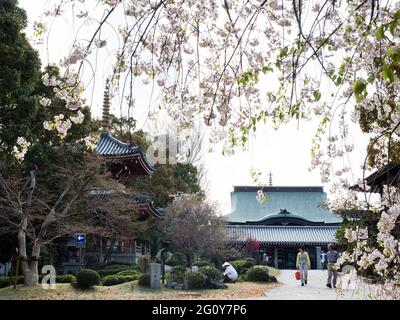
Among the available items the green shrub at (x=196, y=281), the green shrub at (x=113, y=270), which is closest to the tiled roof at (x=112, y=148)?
the green shrub at (x=113, y=270)

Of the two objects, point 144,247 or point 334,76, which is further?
point 144,247

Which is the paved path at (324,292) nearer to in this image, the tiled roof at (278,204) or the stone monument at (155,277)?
the stone monument at (155,277)

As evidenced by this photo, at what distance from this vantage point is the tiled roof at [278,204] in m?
42.4

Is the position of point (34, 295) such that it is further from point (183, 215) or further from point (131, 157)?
point (183, 215)

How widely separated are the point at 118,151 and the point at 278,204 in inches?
1028

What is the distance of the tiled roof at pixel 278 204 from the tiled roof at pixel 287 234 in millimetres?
3582

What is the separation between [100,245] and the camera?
71.0 feet

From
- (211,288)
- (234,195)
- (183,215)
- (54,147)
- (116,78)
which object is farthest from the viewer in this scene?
(234,195)

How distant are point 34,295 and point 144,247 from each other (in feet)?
43.1

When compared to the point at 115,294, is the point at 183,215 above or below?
above

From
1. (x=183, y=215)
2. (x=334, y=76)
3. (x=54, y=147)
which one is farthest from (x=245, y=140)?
(x=183, y=215)

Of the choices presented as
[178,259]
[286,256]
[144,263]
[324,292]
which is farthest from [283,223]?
[324,292]

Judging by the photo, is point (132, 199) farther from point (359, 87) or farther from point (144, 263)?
point (359, 87)

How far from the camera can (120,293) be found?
14055 mm
